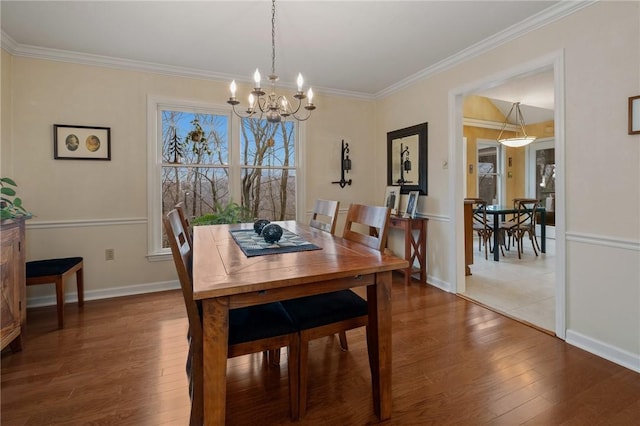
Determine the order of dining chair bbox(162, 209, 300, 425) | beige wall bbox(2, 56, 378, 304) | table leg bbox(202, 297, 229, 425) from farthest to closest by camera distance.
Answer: beige wall bbox(2, 56, 378, 304) → dining chair bbox(162, 209, 300, 425) → table leg bbox(202, 297, 229, 425)

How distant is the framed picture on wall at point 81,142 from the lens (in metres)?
3.00

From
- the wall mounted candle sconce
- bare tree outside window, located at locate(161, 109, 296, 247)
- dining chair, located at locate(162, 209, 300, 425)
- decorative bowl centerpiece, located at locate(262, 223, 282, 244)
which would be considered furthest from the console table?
dining chair, located at locate(162, 209, 300, 425)

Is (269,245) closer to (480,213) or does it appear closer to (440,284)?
(440,284)

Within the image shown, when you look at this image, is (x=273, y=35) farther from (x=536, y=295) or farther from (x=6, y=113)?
(x=536, y=295)

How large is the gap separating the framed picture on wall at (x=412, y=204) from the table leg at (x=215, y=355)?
115 inches

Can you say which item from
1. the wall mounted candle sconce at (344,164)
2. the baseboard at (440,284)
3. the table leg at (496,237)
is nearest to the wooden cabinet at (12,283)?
the wall mounted candle sconce at (344,164)

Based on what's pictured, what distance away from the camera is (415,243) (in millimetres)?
3707

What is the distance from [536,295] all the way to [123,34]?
4679 mm

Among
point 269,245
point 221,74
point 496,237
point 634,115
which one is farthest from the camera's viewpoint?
point 496,237

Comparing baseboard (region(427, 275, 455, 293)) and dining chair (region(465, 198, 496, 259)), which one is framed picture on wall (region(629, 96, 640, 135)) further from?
dining chair (region(465, 198, 496, 259))

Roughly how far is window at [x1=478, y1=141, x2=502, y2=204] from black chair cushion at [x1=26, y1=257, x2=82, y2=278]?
21.5 ft

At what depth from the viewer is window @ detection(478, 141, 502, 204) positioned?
624 cm

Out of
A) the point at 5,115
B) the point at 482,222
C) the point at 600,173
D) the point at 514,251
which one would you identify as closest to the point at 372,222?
the point at 600,173

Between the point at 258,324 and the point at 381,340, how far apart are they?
586mm
